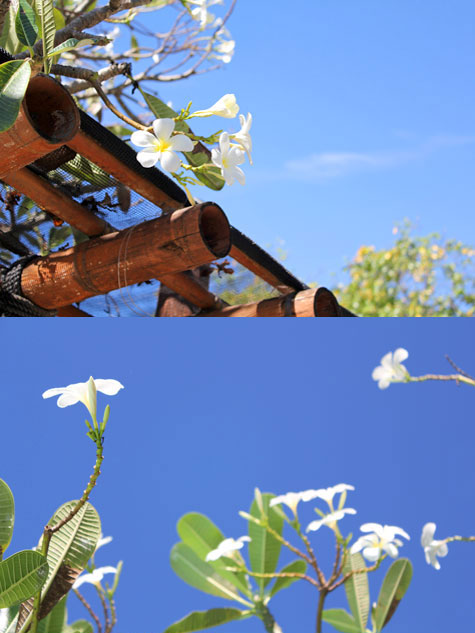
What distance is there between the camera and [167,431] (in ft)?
3.55

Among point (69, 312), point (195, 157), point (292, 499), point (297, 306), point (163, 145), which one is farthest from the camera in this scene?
point (69, 312)

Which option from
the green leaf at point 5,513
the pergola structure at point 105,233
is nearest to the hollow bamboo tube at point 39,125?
the pergola structure at point 105,233

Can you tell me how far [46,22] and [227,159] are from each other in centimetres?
28

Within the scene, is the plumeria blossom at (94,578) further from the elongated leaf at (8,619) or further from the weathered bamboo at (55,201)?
the weathered bamboo at (55,201)

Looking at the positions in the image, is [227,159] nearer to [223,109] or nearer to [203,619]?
[223,109]

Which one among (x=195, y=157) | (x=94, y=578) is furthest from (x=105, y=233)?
(x=94, y=578)

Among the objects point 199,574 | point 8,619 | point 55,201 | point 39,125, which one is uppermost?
point 55,201

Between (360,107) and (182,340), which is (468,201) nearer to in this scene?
(360,107)

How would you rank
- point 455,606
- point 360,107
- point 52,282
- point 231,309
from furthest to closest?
1. point 360,107
2. point 231,309
3. point 52,282
4. point 455,606

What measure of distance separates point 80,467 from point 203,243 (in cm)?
38

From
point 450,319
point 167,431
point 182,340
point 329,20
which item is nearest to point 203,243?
point 182,340

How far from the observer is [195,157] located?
1.08 meters

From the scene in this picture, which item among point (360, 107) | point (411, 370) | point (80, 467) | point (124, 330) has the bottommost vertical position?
point (80, 467)

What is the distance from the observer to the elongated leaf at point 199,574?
79 centimetres
